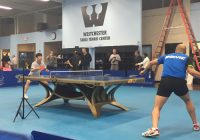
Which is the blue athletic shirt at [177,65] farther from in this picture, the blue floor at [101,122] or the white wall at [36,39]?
the white wall at [36,39]

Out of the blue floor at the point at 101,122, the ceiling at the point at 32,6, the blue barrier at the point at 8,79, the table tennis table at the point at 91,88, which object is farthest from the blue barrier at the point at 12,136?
the ceiling at the point at 32,6

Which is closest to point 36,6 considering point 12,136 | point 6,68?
point 6,68

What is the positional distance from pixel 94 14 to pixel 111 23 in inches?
61.9

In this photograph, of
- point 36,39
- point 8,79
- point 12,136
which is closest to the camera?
point 12,136

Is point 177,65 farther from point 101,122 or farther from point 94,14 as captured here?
point 94,14

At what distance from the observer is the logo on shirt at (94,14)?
56.0 feet

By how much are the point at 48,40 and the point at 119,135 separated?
58.2ft

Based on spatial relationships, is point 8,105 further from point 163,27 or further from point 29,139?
point 163,27

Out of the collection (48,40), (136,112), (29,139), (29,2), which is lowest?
(136,112)

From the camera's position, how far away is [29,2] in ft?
66.9

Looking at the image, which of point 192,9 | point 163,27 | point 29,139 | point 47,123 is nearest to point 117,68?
point 163,27

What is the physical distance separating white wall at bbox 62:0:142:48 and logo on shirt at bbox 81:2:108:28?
89mm

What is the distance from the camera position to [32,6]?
21719 mm

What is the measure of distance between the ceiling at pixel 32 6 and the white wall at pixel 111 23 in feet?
4.89
